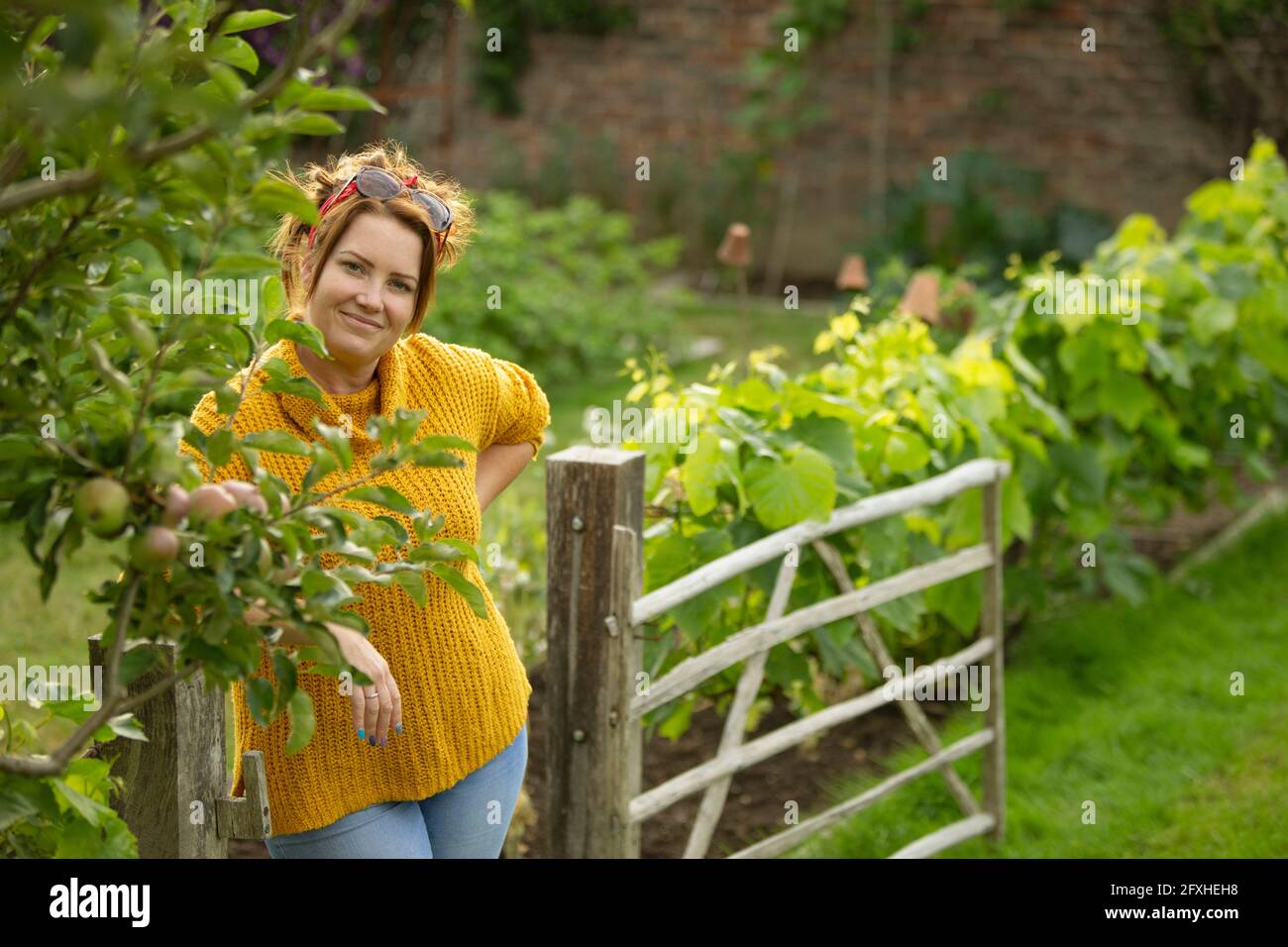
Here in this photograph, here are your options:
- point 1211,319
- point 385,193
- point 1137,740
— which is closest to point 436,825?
point 385,193

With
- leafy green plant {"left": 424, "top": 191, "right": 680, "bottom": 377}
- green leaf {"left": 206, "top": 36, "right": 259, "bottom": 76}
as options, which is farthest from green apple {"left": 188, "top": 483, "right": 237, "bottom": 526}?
leafy green plant {"left": 424, "top": 191, "right": 680, "bottom": 377}

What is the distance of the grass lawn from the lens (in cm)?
360

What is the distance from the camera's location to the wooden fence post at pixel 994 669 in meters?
3.63

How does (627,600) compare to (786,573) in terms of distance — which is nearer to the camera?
(627,600)

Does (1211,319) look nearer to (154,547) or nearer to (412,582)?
(412,582)

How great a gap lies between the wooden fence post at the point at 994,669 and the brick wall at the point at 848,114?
Answer: 22.7 ft

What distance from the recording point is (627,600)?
2.58 m

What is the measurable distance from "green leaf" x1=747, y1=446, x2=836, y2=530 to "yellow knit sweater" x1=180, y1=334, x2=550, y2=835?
0.88 metres

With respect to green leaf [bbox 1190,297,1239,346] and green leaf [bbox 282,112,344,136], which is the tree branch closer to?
green leaf [bbox 282,112,344,136]

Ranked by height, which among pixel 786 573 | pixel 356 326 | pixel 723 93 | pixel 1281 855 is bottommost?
pixel 1281 855
